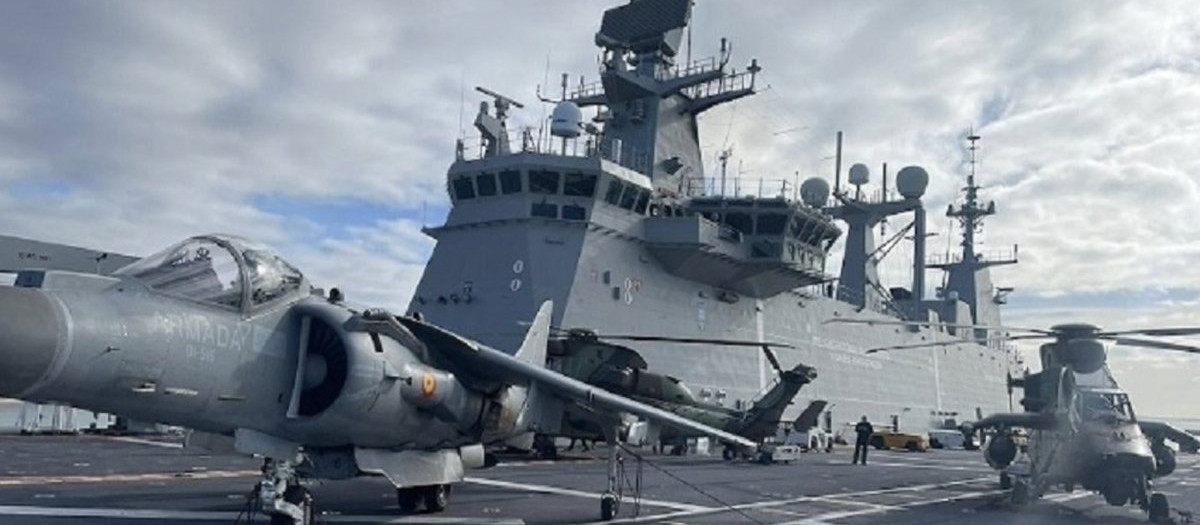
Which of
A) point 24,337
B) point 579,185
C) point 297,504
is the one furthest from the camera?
point 579,185

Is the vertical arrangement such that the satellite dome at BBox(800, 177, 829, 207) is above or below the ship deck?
above

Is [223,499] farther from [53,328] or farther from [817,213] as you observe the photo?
[817,213]

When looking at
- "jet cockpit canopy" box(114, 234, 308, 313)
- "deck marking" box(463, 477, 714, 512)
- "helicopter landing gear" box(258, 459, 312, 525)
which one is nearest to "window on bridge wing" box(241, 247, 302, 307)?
"jet cockpit canopy" box(114, 234, 308, 313)

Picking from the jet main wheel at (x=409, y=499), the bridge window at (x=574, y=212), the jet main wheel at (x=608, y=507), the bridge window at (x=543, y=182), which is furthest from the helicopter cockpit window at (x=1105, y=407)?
the bridge window at (x=543, y=182)

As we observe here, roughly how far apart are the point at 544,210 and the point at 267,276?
2097 centimetres

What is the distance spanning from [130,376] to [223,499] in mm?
7398

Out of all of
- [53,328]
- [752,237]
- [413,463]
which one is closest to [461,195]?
[752,237]

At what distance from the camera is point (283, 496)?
28.8 feet

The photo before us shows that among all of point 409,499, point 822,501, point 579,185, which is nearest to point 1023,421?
point 822,501

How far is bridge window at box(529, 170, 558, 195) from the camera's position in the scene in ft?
97.5

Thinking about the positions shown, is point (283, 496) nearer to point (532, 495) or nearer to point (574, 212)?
point (532, 495)

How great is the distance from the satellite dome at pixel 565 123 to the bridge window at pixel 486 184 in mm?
2504

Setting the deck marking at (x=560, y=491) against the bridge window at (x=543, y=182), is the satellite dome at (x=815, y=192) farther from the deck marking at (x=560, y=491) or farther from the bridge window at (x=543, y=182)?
the deck marking at (x=560, y=491)

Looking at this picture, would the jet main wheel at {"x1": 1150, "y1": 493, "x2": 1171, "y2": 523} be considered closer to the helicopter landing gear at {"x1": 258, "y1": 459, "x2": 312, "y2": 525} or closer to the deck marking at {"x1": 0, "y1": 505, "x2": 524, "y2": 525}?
the deck marking at {"x1": 0, "y1": 505, "x2": 524, "y2": 525}
